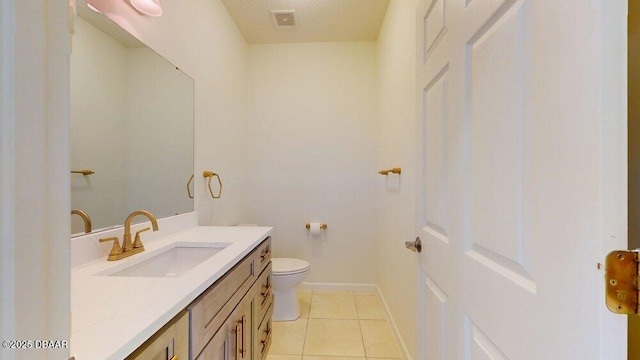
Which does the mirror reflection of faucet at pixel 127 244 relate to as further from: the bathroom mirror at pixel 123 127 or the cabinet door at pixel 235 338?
the cabinet door at pixel 235 338

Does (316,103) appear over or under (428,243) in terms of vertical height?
over

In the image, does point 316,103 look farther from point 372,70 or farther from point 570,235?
point 570,235

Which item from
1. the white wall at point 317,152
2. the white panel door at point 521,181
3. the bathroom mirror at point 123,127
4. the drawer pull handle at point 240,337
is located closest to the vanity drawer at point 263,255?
the drawer pull handle at point 240,337

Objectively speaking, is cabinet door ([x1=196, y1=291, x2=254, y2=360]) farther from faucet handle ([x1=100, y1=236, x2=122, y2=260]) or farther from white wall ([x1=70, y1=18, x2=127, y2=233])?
white wall ([x1=70, y1=18, x2=127, y2=233])

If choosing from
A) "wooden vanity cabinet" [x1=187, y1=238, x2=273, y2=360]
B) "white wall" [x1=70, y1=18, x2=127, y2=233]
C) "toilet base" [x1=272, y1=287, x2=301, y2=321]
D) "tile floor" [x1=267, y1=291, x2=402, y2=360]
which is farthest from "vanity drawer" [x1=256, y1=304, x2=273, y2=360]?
"white wall" [x1=70, y1=18, x2=127, y2=233]

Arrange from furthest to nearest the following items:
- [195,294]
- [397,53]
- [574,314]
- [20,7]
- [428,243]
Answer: [397,53] < [428,243] < [195,294] < [574,314] < [20,7]

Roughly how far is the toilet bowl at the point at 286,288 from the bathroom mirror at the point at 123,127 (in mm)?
873

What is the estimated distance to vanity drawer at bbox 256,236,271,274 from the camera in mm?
1487

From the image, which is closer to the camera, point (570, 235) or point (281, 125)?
point (570, 235)

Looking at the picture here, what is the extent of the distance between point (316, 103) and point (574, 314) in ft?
8.52

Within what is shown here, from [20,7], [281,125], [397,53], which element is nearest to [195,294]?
[20,7]

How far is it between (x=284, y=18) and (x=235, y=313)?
2.28 m

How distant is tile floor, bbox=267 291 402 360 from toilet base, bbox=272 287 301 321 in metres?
0.05

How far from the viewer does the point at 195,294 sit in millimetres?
781
